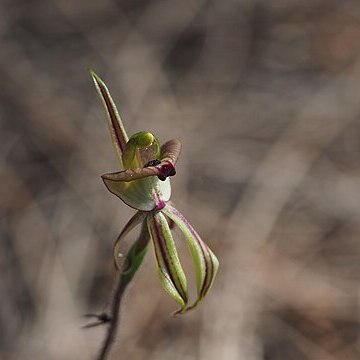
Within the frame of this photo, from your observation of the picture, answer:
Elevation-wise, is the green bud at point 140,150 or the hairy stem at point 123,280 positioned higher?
the green bud at point 140,150

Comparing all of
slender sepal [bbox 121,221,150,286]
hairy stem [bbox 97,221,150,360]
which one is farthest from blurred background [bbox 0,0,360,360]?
slender sepal [bbox 121,221,150,286]

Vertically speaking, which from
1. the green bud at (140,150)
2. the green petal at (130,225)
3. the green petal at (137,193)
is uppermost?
the green bud at (140,150)

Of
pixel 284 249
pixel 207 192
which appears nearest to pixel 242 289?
pixel 284 249

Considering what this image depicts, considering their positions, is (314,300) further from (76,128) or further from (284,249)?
(76,128)

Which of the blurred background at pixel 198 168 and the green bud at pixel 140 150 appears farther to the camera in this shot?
the blurred background at pixel 198 168

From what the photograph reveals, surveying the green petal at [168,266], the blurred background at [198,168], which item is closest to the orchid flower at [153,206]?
the green petal at [168,266]

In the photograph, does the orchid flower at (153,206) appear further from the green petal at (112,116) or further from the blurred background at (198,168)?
the blurred background at (198,168)

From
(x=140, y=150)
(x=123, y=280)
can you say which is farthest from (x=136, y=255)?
(x=140, y=150)

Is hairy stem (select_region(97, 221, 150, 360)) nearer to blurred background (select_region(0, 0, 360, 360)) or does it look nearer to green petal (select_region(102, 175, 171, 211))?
green petal (select_region(102, 175, 171, 211))
